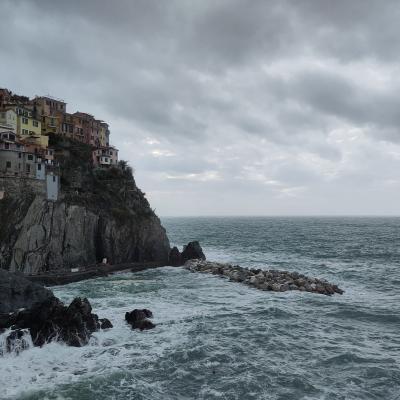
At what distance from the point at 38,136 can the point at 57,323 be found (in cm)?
5270

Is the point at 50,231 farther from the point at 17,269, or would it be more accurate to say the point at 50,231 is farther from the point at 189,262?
the point at 189,262

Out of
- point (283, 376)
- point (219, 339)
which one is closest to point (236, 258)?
point (219, 339)

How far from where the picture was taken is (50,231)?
60.4 m

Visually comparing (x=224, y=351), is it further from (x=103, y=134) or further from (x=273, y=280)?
(x=103, y=134)

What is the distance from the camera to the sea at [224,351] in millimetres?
25047

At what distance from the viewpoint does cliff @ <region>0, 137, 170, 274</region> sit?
185 feet

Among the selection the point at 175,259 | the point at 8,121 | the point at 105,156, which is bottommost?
the point at 175,259

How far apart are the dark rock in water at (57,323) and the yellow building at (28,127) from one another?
4744 cm

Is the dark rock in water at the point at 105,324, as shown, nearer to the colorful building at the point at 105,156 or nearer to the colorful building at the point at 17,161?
the colorful building at the point at 17,161

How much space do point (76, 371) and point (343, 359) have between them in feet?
67.2

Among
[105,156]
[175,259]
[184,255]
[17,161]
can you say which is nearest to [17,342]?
[17,161]

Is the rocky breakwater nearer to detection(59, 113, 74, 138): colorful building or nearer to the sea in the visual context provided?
the sea

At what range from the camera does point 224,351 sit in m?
31.3

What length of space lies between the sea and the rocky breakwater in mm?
1992
